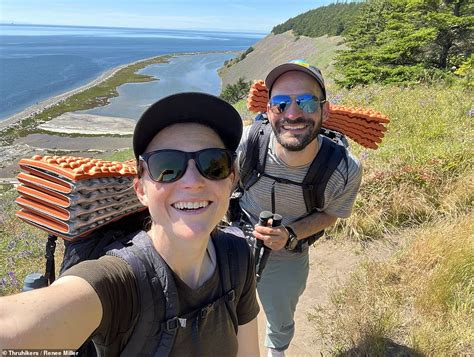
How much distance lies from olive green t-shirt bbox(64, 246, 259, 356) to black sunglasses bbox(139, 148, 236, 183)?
36 centimetres

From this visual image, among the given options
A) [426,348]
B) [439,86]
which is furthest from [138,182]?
[439,86]

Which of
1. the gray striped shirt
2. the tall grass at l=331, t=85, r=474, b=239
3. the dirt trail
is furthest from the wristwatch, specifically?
the tall grass at l=331, t=85, r=474, b=239

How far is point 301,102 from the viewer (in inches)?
100

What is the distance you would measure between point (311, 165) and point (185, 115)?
4.03ft

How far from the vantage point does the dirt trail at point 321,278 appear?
3406mm

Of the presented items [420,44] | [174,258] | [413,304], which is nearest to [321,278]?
[413,304]

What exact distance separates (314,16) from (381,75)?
82.9m

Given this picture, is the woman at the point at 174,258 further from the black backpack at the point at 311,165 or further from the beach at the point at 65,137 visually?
the beach at the point at 65,137

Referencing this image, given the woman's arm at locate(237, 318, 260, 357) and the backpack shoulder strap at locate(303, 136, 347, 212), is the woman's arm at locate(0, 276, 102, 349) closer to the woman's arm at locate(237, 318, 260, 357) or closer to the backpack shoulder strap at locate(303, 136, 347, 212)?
the woman's arm at locate(237, 318, 260, 357)

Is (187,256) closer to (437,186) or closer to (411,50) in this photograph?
(437,186)

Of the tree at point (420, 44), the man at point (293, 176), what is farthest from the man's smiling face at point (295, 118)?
the tree at point (420, 44)

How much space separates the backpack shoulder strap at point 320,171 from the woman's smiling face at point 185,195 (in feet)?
3.54

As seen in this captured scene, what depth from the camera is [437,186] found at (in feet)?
17.2

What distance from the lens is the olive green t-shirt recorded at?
1271 mm
